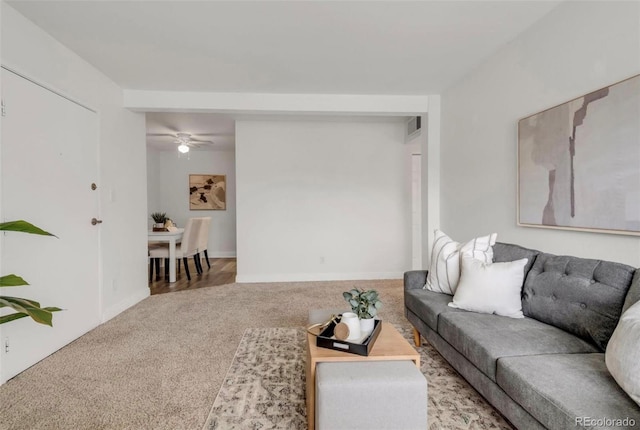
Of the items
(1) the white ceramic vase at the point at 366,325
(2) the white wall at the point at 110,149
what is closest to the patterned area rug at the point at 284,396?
(1) the white ceramic vase at the point at 366,325

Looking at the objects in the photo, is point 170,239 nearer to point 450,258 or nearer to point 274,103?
point 274,103

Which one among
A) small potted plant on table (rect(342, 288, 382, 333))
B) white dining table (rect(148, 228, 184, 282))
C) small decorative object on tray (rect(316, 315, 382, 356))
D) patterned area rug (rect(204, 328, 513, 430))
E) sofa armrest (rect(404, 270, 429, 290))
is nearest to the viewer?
small decorative object on tray (rect(316, 315, 382, 356))

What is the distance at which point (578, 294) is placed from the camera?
1683 mm

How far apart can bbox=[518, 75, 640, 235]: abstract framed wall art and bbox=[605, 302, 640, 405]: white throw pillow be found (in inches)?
29.0

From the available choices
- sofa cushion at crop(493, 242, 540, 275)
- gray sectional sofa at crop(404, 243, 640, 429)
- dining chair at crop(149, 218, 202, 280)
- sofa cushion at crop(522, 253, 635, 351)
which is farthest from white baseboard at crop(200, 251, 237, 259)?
sofa cushion at crop(522, 253, 635, 351)

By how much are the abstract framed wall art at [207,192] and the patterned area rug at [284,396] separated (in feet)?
17.2

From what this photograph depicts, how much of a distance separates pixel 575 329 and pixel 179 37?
320 cm

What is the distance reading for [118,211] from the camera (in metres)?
3.45

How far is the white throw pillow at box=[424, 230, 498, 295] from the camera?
236 cm

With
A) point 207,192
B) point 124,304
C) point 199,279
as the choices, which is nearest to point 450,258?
point 124,304

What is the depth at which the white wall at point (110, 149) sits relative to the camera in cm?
228

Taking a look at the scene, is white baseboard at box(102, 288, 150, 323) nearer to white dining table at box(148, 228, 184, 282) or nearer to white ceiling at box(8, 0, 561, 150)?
white dining table at box(148, 228, 184, 282)

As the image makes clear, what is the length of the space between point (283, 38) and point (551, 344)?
262cm

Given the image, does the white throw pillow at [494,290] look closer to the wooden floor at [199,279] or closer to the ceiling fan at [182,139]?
the wooden floor at [199,279]
